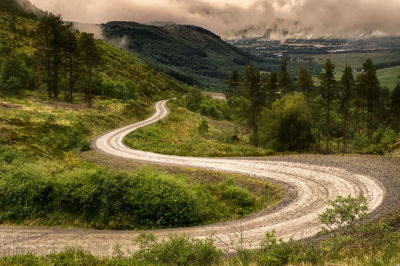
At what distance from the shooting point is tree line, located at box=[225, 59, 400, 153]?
3058cm

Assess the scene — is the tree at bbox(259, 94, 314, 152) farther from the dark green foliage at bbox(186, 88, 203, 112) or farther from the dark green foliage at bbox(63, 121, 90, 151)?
the dark green foliage at bbox(186, 88, 203, 112)

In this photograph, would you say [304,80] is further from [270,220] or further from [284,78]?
[270,220]

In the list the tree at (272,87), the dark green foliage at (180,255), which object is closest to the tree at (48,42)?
the tree at (272,87)

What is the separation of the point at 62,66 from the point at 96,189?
42.4 metres

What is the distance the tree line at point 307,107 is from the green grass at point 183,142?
394 centimetres

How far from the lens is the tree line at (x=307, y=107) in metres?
30.6

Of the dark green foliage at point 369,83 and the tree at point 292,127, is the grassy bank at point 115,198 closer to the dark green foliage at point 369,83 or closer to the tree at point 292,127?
the tree at point 292,127

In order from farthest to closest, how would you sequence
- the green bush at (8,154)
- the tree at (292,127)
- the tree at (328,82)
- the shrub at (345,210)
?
1. the tree at (328,82)
2. the tree at (292,127)
3. the green bush at (8,154)
4. the shrub at (345,210)

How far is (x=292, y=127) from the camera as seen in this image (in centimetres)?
3020

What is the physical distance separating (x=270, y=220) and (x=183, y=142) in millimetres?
26589

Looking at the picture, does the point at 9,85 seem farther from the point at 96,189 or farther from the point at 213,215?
the point at 213,215

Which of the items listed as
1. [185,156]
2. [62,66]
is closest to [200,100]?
[62,66]

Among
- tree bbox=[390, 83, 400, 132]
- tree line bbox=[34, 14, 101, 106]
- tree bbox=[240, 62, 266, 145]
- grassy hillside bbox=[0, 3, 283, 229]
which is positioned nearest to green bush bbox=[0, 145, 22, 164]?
grassy hillside bbox=[0, 3, 283, 229]

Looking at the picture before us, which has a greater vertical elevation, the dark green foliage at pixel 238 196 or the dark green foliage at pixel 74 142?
the dark green foliage at pixel 74 142
